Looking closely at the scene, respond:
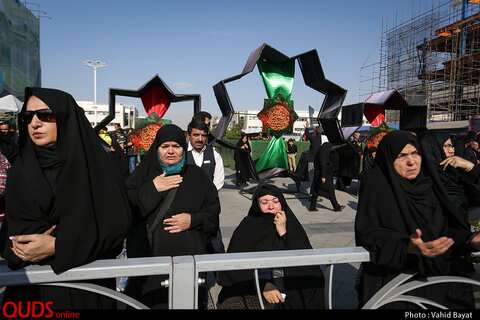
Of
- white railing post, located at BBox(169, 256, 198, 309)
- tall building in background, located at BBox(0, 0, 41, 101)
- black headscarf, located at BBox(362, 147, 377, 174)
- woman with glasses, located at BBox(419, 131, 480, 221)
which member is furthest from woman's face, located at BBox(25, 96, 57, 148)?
tall building in background, located at BBox(0, 0, 41, 101)

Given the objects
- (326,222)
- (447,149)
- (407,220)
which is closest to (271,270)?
(407,220)

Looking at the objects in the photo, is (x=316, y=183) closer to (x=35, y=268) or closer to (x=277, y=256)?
(x=277, y=256)

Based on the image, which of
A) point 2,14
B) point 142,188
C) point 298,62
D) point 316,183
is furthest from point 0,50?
point 142,188

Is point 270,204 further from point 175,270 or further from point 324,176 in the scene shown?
point 324,176

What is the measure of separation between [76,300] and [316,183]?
6.34m

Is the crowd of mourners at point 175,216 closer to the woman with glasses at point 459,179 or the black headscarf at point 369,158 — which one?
the woman with glasses at point 459,179

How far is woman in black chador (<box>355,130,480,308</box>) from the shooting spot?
1767mm

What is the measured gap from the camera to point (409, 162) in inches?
79.8

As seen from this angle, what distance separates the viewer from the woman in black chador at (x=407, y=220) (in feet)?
5.80

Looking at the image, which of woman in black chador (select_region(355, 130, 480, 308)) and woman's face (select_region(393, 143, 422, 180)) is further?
woman's face (select_region(393, 143, 422, 180))

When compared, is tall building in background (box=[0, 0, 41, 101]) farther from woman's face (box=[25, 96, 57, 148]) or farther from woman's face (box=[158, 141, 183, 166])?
woman's face (box=[25, 96, 57, 148])

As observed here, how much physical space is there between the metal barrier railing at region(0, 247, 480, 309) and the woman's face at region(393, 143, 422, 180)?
2.52 feet

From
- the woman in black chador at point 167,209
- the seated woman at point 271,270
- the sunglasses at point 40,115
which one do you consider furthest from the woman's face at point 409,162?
the sunglasses at point 40,115

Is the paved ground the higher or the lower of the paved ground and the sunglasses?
the lower
